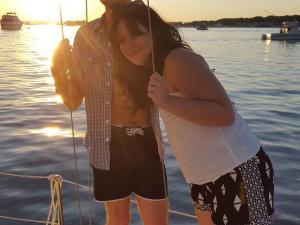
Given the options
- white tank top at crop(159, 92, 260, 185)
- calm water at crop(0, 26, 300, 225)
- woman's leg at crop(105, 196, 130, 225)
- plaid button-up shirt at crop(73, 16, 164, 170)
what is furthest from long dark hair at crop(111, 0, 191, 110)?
woman's leg at crop(105, 196, 130, 225)

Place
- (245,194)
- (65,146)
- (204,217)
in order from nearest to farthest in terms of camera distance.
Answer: (245,194), (204,217), (65,146)

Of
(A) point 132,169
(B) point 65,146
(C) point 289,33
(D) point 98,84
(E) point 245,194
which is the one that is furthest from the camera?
(C) point 289,33

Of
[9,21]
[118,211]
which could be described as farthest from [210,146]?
[9,21]

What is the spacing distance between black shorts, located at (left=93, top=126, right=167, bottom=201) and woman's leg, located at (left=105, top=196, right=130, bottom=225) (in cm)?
4

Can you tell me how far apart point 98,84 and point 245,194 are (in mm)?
1123

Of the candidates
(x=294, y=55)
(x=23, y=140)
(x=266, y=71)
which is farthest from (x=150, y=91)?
(x=294, y=55)

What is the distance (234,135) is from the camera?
2203mm

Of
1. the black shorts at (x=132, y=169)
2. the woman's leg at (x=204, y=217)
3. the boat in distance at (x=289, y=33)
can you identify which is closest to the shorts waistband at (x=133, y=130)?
the black shorts at (x=132, y=169)

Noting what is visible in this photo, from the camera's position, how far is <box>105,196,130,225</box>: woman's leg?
3.02 meters

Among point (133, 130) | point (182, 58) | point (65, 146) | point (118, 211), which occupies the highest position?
point (182, 58)

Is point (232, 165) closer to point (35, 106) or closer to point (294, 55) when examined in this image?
point (35, 106)

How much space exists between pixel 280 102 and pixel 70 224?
13.4 m

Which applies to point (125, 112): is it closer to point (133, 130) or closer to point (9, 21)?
point (133, 130)

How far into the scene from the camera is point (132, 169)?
2.92 meters
